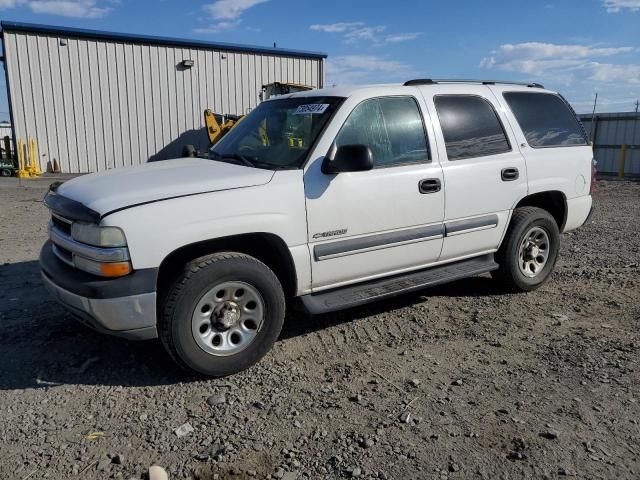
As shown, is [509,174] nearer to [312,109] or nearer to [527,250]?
[527,250]

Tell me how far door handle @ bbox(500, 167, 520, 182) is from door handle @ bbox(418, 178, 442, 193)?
79 centimetres

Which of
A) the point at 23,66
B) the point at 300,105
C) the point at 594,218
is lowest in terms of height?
the point at 594,218

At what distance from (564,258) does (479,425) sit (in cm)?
431

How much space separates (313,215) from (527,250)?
2578 millimetres

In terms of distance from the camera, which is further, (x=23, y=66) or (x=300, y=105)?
(x=23, y=66)

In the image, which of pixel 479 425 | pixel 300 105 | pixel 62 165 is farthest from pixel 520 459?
pixel 62 165

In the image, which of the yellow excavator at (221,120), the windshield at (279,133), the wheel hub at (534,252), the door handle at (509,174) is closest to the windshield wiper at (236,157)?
the windshield at (279,133)

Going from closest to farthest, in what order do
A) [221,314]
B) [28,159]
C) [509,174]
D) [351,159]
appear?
[221,314] < [351,159] < [509,174] < [28,159]

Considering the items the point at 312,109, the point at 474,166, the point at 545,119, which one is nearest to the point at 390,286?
the point at 474,166

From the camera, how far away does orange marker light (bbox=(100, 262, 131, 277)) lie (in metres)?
3.16

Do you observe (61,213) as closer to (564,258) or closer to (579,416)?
(579,416)

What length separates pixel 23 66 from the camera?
1590 cm

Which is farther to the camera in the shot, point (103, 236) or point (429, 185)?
point (429, 185)

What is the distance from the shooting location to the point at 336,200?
12.6 ft
